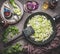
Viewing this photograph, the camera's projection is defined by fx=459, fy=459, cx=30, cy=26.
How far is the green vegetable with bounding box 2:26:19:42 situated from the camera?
4266mm

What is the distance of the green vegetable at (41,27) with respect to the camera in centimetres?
430

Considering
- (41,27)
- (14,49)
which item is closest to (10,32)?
(14,49)

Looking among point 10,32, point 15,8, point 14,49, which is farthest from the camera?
point 15,8

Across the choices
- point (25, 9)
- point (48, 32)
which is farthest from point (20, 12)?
point (48, 32)

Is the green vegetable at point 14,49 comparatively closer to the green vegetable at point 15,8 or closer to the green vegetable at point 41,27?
the green vegetable at point 41,27

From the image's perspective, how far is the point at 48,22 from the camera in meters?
4.37

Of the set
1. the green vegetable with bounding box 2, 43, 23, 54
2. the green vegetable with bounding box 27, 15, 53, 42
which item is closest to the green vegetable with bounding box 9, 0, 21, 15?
the green vegetable with bounding box 27, 15, 53, 42

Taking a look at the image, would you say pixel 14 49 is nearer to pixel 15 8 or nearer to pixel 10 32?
pixel 10 32

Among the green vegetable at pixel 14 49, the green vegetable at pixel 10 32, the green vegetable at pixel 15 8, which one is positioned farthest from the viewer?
the green vegetable at pixel 15 8

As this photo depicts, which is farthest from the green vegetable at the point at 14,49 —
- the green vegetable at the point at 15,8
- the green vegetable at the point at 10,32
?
the green vegetable at the point at 15,8

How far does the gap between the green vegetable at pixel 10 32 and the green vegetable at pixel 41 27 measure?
0.14m

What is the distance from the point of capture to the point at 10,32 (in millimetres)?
4316

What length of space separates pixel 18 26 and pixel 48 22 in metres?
0.29

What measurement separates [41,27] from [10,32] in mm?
297
